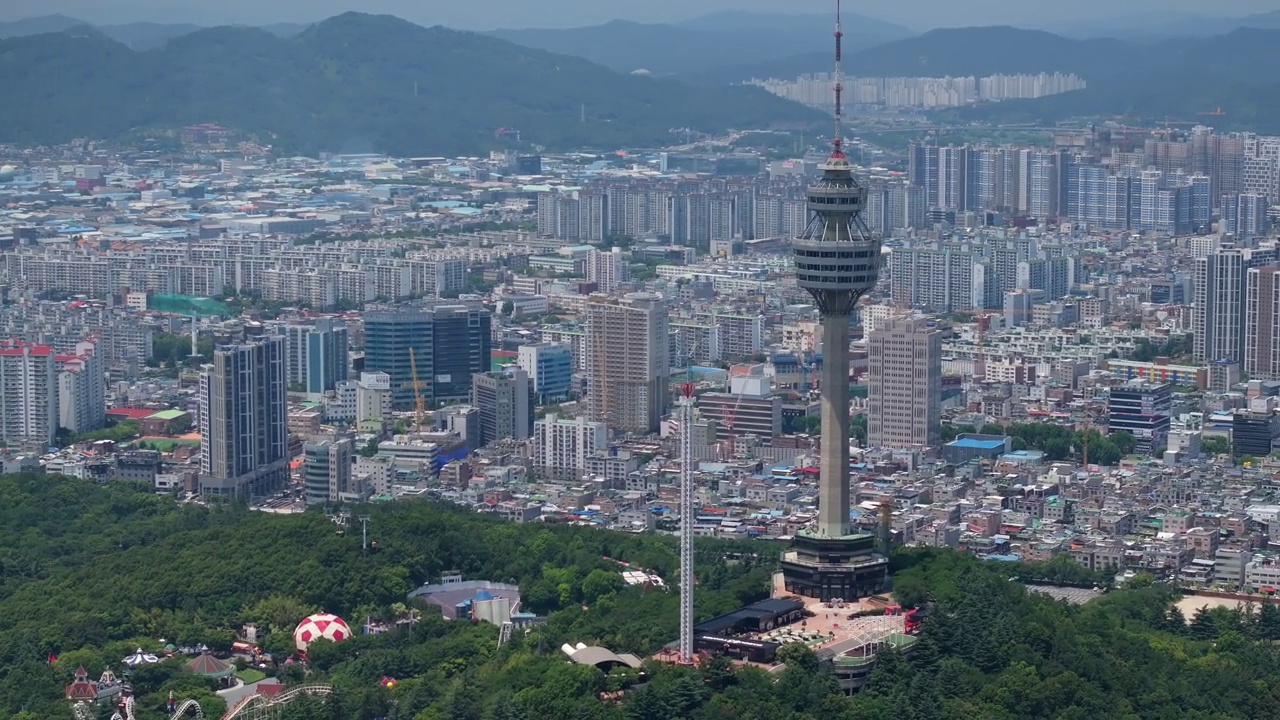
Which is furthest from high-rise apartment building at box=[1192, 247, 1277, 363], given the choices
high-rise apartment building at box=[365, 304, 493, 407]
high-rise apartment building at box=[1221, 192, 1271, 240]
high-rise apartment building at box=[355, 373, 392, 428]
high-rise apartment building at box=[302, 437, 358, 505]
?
high-rise apartment building at box=[1221, 192, 1271, 240]

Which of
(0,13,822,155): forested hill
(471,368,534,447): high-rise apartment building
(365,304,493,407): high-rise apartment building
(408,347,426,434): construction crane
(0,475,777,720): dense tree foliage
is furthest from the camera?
(0,13,822,155): forested hill

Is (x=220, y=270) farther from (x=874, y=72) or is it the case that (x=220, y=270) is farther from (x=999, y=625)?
(x=874, y=72)

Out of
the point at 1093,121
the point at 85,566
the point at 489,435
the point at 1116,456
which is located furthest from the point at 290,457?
the point at 1093,121

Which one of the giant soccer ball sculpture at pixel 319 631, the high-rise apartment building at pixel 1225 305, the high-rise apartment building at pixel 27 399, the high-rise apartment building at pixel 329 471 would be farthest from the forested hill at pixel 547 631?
the high-rise apartment building at pixel 1225 305

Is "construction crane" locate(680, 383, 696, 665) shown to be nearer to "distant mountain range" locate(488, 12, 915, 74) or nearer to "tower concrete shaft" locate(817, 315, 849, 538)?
"tower concrete shaft" locate(817, 315, 849, 538)

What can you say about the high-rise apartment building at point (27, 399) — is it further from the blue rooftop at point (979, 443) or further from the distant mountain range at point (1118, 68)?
the distant mountain range at point (1118, 68)
